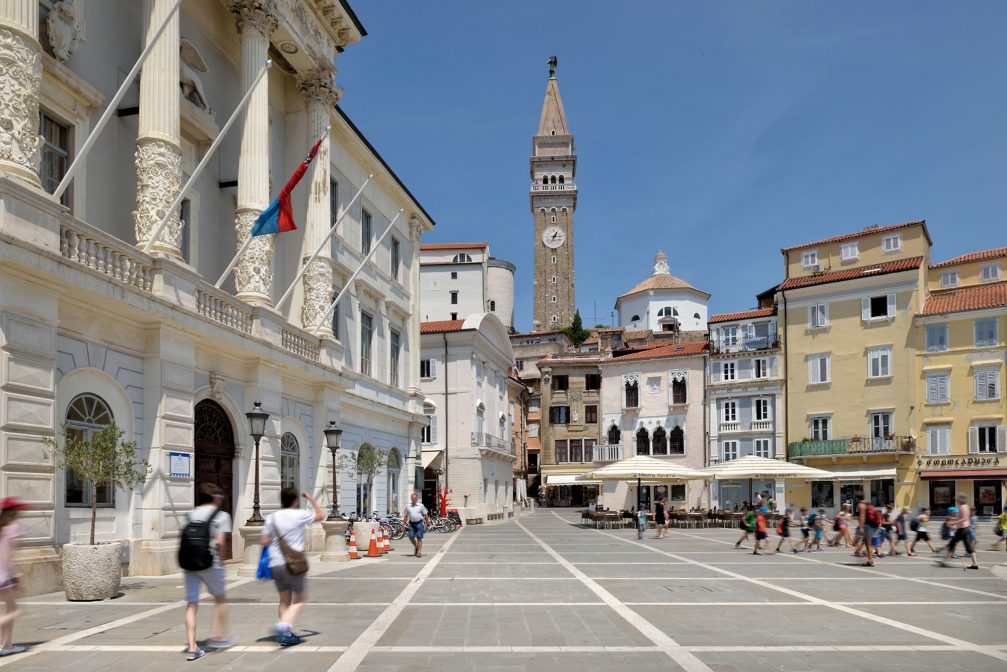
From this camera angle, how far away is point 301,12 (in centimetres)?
2502

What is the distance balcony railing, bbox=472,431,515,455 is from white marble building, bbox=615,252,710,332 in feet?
141

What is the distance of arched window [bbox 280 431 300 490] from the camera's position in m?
23.8

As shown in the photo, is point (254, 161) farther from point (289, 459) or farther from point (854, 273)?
point (854, 273)

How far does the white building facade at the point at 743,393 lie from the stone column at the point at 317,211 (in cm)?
3669

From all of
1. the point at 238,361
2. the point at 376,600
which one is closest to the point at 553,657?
the point at 376,600

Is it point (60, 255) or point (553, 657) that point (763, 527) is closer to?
point (553, 657)

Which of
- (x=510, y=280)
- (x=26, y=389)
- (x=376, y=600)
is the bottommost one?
(x=376, y=600)

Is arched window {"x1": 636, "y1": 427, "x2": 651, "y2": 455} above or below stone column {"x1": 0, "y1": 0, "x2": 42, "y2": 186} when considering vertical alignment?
below

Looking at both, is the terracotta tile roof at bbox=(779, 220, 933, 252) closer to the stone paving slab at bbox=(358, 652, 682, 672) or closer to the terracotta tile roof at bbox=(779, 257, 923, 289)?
the terracotta tile roof at bbox=(779, 257, 923, 289)

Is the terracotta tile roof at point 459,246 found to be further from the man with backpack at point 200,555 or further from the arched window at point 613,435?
the man with backpack at point 200,555

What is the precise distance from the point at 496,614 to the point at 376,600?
94.0 inches

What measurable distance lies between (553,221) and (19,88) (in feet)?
366

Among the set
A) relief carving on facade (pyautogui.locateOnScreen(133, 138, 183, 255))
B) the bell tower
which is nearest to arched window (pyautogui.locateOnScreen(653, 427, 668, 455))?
relief carving on facade (pyautogui.locateOnScreen(133, 138, 183, 255))

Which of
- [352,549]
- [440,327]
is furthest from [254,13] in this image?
[440,327]
